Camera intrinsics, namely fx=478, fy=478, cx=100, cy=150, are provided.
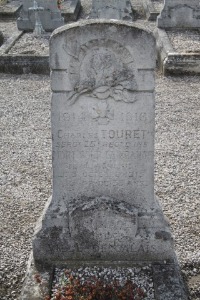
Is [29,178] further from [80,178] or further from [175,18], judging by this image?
[175,18]

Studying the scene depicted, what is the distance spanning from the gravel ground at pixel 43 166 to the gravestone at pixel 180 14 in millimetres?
3578

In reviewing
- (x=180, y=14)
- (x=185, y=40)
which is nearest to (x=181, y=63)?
(x=185, y=40)

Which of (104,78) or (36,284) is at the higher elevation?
(104,78)

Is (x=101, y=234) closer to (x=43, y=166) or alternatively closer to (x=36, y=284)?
(x=36, y=284)

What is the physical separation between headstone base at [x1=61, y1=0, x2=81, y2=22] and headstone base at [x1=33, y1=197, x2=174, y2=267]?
11.7m

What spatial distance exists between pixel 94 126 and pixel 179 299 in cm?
168

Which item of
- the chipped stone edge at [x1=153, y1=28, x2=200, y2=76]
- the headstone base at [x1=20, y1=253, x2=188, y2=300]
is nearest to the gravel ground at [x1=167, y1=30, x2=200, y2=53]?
the chipped stone edge at [x1=153, y1=28, x2=200, y2=76]

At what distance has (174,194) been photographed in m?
6.04

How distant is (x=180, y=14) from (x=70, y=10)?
4.00 metres

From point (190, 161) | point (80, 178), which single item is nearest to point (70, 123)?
point (80, 178)

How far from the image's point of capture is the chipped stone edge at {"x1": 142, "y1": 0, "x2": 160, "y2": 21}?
592 inches

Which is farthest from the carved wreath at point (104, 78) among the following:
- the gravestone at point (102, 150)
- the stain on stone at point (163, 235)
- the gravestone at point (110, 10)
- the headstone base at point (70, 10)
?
the headstone base at point (70, 10)

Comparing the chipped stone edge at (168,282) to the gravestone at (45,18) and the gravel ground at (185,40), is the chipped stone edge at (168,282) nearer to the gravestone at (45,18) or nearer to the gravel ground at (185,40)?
the gravel ground at (185,40)

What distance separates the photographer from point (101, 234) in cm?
455
